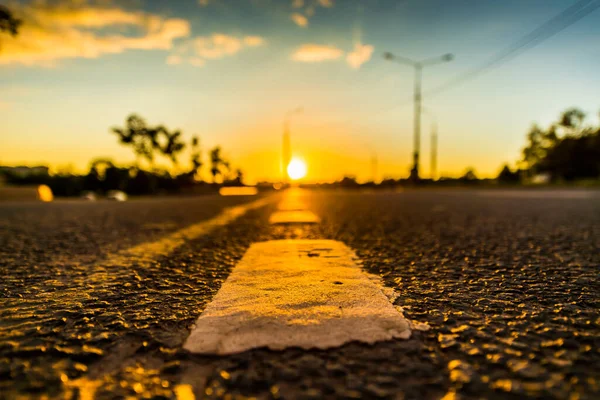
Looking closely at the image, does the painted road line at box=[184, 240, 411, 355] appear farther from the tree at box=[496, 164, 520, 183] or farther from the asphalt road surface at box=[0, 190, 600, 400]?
the tree at box=[496, 164, 520, 183]

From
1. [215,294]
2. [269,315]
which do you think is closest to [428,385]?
[269,315]

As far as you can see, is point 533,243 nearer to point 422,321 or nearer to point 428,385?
point 422,321

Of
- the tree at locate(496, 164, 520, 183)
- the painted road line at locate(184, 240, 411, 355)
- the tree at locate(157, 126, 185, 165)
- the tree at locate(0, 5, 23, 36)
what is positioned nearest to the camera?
the painted road line at locate(184, 240, 411, 355)

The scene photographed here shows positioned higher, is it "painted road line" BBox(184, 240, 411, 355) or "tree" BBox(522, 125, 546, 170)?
"tree" BBox(522, 125, 546, 170)

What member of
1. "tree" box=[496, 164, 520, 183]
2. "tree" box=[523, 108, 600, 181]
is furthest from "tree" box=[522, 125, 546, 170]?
"tree" box=[496, 164, 520, 183]

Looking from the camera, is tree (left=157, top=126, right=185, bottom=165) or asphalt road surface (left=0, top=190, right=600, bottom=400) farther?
tree (left=157, top=126, right=185, bottom=165)

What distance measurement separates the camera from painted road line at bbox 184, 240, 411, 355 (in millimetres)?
1206

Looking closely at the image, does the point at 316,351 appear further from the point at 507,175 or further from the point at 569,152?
the point at 507,175

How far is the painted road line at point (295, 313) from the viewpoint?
3.96 ft

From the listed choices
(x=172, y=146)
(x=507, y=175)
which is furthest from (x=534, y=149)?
(x=172, y=146)

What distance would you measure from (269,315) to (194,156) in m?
68.1

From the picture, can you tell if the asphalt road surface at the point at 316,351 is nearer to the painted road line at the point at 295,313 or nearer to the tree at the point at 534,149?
the painted road line at the point at 295,313

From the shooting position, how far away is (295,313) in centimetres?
143

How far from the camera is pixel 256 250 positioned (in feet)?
10.6
